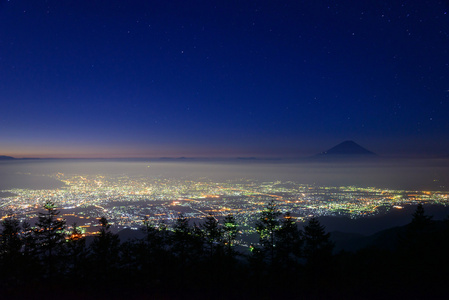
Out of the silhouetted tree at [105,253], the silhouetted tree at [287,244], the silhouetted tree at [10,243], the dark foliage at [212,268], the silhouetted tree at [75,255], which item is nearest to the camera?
the dark foliage at [212,268]

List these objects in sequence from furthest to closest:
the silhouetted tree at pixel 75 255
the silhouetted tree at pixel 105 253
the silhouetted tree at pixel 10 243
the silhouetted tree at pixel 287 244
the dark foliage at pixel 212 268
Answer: the silhouetted tree at pixel 10 243
the silhouetted tree at pixel 287 244
the silhouetted tree at pixel 105 253
the silhouetted tree at pixel 75 255
the dark foliage at pixel 212 268

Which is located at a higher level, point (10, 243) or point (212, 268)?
point (10, 243)

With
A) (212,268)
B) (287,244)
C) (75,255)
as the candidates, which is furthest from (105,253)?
(287,244)

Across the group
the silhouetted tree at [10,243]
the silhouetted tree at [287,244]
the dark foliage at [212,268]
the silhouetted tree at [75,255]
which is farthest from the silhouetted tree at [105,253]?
the silhouetted tree at [287,244]

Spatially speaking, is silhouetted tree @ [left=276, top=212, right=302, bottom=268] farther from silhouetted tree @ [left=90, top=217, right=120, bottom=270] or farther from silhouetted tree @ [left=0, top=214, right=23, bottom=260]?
silhouetted tree @ [left=0, top=214, right=23, bottom=260]

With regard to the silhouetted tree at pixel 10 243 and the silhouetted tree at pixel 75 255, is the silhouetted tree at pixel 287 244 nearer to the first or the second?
the silhouetted tree at pixel 75 255

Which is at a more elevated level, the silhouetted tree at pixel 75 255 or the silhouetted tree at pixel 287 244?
the silhouetted tree at pixel 287 244

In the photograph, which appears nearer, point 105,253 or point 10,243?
point 105,253

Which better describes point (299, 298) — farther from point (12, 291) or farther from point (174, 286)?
point (12, 291)

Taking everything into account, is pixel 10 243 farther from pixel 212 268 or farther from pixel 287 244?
pixel 287 244

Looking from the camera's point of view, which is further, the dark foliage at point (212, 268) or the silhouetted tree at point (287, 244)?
the silhouetted tree at point (287, 244)

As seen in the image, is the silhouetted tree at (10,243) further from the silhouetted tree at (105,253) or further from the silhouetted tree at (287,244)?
Result: the silhouetted tree at (287,244)

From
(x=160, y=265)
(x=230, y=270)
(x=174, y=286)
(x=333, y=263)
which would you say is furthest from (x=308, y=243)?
(x=160, y=265)
